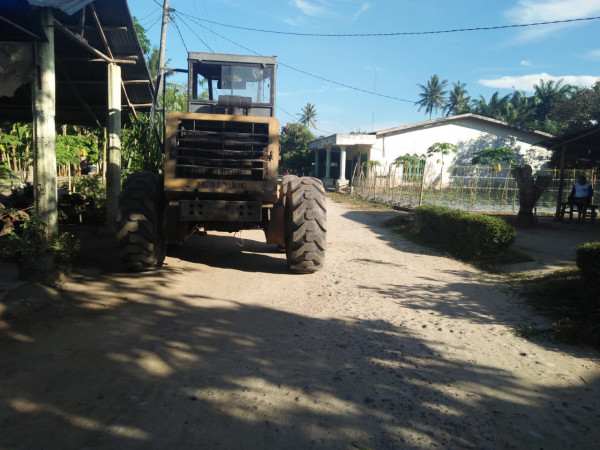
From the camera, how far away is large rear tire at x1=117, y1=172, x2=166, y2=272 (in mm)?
5992

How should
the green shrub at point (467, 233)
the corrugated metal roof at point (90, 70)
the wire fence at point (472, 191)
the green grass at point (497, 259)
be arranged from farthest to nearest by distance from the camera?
1. the wire fence at point (472, 191)
2. the green shrub at point (467, 233)
3. the green grass at point (497, 259)
4. the corrugated metal roof at point (90, 70)

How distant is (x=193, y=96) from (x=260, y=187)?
2383 mm

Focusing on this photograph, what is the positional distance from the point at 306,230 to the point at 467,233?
397 centimetres

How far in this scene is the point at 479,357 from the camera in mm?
3738

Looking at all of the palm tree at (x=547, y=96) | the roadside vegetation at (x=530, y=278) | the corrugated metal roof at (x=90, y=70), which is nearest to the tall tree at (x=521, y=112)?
the palm tree at (x=547, y=96)

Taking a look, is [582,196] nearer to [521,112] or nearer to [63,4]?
[63,4]

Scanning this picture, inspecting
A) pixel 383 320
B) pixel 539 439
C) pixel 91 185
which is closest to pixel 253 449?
pixel 539 439

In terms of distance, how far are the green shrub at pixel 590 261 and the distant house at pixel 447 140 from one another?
964 inches

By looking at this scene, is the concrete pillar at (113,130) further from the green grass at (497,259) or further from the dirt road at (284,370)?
the green grass at (497,259)

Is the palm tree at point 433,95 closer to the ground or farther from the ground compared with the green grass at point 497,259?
farther from the ground

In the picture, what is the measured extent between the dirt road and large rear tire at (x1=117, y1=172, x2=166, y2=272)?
367 millimetres

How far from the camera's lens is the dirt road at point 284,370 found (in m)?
2.55

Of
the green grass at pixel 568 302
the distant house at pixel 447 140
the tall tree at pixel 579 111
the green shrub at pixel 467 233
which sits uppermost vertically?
the tall tree at pixel 579 111

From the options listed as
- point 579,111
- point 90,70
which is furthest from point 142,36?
point 579,111
